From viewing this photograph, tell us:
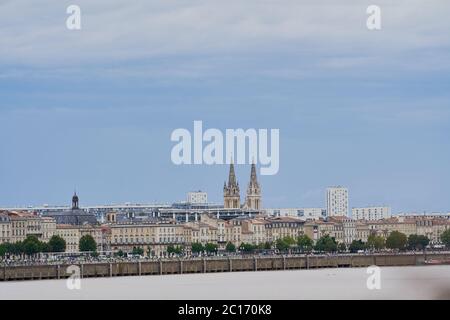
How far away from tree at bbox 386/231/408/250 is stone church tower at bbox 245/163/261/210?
12.2 feet

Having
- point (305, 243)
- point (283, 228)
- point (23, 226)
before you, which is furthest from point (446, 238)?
point (23, 226)

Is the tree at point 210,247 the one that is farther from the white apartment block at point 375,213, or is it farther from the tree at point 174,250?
the white apartment block at point 375,213

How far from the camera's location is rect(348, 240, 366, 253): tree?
49.4m

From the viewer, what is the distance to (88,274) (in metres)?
35.0

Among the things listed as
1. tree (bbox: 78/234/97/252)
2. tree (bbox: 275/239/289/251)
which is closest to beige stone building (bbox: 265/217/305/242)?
tree (bbox: 275/239/289/251)

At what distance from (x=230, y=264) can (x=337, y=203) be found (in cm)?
947

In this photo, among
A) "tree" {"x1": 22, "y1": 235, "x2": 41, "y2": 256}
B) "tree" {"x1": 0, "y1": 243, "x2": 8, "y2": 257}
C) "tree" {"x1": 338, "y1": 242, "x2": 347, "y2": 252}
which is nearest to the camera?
"tree" {"x1": 0, "y1": 243, "x2": 8, "y2": 257}

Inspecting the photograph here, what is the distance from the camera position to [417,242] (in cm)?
4872

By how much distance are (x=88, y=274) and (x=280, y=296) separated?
1494cm

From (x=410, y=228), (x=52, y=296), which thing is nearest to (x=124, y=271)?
(x=52, y=296)

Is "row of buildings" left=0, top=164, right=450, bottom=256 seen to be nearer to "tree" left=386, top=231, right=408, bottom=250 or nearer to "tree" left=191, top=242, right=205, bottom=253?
"tree" left=191, top=242, right=205, bottom=253

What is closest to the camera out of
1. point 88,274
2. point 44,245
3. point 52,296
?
point 52,296

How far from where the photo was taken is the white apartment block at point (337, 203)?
45.4 metres
